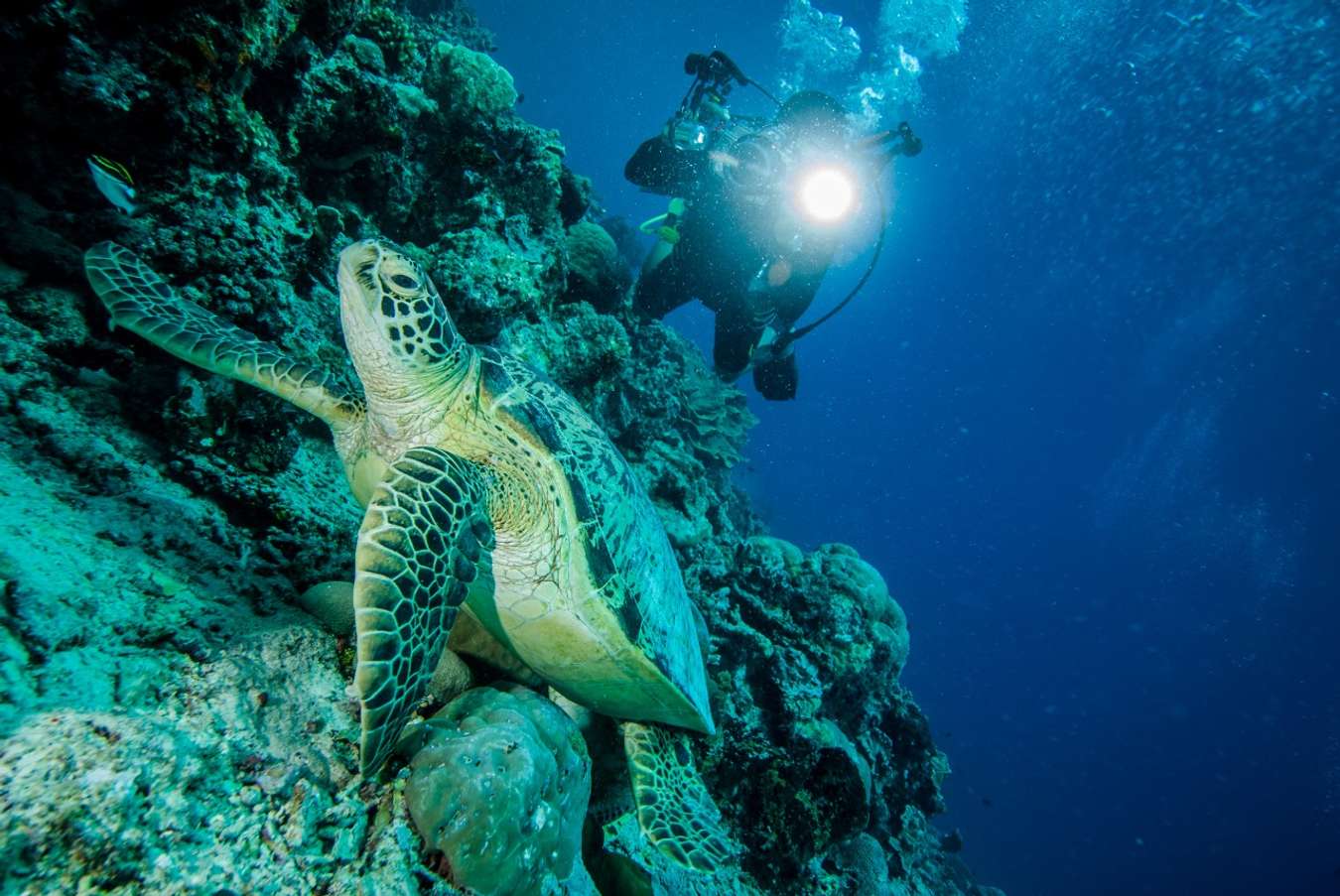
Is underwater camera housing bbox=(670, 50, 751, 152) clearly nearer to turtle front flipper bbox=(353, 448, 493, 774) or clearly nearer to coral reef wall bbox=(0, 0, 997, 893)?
coral reef wall bbox=(0, 0, 997, 893)

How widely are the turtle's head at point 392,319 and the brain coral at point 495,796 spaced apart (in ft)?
4.21

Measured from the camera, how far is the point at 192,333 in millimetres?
2037

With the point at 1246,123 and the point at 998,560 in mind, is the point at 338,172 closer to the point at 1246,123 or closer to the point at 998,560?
the point at 1246,123

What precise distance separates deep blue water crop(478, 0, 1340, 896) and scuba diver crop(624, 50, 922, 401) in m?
16.7

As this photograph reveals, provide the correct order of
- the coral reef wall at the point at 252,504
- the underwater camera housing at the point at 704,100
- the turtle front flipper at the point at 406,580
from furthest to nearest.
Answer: the underwater camera housing at the point at 704,100 < the turtle front flipper at the point at 406,580 < the coral reef wall at the point at 252,504

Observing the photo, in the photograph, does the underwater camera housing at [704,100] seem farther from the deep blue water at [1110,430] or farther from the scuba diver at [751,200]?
the deep blue water at [1110,430]

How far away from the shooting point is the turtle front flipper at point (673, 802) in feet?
6.98

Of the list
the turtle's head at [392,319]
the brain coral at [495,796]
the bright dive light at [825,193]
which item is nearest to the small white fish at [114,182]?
the turtle's head at [392,319]

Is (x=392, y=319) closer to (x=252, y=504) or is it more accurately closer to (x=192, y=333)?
(x=192, y=333)

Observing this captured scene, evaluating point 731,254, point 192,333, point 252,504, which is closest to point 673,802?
point 252,504

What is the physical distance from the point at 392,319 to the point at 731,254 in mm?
4495

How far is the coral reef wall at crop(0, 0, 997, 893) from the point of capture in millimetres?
966

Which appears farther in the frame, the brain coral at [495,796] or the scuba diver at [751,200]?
the scuba diver at [751,200]

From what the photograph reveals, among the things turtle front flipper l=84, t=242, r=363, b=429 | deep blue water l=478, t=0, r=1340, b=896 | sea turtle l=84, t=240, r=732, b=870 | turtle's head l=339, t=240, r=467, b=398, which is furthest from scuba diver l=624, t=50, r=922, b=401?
deep blue water l=478, t=0, r=1340, b=896
